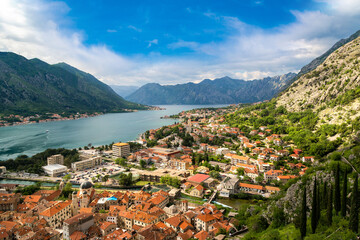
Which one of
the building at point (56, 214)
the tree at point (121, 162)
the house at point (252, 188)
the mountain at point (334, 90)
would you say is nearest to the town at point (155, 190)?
the building at point (56, 214)

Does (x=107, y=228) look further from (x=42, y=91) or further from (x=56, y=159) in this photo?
(x=42, y=91)

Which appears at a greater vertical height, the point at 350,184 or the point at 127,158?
the point at 350,184

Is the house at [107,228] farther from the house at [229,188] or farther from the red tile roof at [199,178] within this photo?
the red tile roof at [199,178]

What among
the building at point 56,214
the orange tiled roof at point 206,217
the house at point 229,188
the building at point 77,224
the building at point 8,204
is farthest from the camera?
the house at point 229,188

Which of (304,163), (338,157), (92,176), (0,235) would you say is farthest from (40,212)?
(304,163)

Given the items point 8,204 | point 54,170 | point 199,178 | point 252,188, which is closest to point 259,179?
point 252,188

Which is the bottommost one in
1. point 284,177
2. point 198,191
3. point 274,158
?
point 198,191

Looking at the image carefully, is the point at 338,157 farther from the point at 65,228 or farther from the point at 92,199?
the point at 92,199
